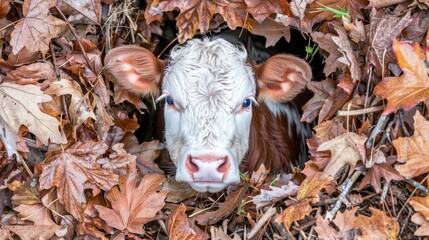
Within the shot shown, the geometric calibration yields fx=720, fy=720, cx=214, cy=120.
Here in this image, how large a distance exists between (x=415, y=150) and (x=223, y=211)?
125 cm

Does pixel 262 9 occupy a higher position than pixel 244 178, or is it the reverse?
pixel 262 9

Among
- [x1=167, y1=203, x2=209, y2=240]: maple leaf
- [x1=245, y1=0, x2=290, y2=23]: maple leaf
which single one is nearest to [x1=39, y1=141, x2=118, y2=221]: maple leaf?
[x1=167, y1=203, x2=209, y2=240]: maple leaf

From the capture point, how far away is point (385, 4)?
460 centimetres

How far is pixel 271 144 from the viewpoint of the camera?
19.7 feet

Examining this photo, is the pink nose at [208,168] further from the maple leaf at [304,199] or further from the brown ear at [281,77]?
the brown ear at [281,77]

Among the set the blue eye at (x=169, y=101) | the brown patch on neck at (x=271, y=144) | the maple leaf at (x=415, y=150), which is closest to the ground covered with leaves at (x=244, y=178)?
the maple leaf at (x=415, y=150)

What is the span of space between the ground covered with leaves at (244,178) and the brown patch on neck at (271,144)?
0.93m

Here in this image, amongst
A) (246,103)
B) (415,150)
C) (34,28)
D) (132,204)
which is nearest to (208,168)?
(132,204)

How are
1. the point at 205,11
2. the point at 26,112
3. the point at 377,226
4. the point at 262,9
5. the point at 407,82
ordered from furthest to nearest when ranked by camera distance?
the point at 205,11
the point at 262,9
the point at 26,112
the point at 407,82
the point at 377,226

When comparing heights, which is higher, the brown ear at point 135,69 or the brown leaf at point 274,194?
the brown ear at point 135,69

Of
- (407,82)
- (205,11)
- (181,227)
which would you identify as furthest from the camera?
(205,11)

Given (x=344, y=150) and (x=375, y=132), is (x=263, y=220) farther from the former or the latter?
(x=375, y=132)

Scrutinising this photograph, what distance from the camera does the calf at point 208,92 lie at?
4.65m

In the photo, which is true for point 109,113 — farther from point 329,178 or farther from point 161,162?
point 329,178
